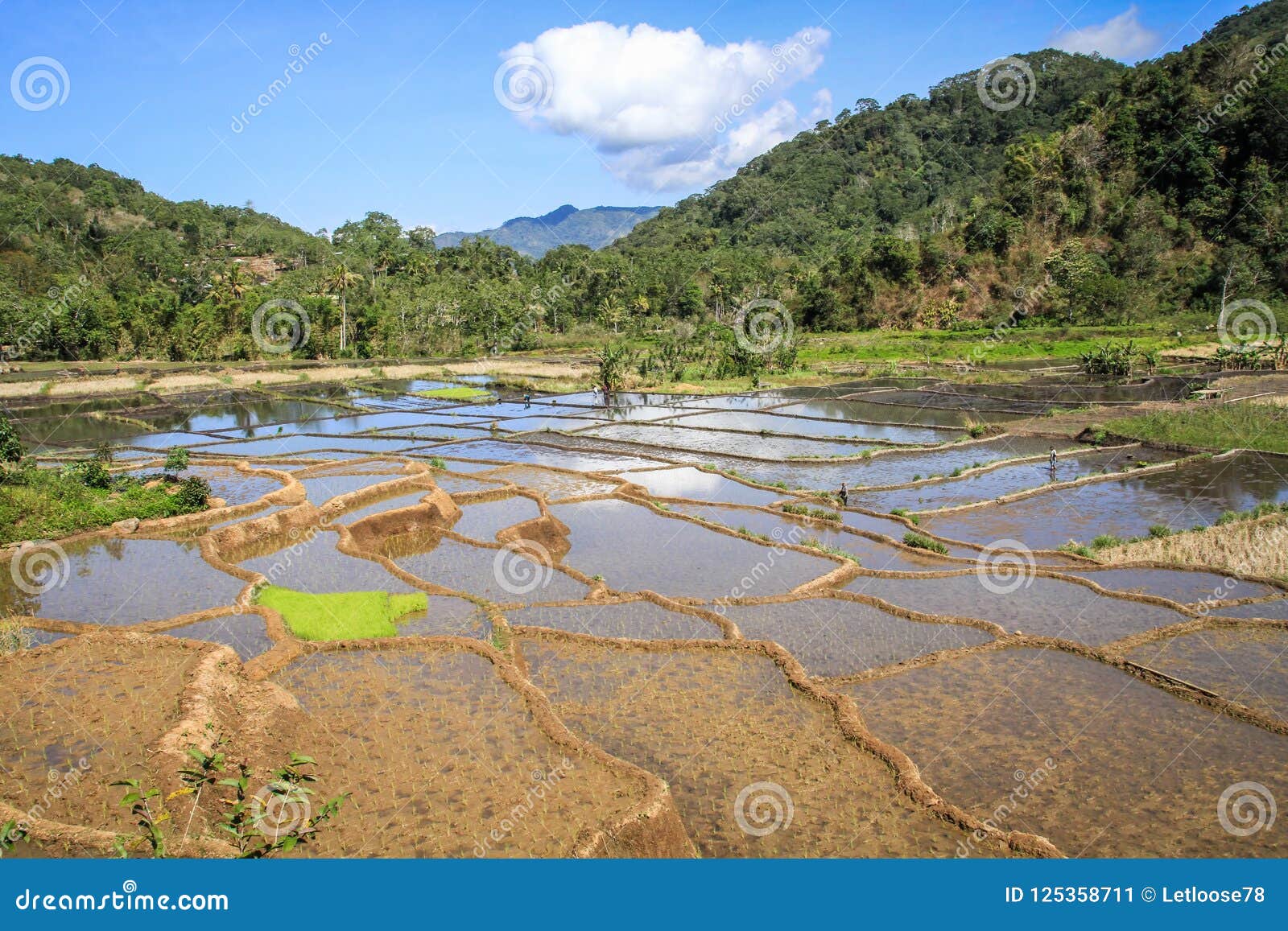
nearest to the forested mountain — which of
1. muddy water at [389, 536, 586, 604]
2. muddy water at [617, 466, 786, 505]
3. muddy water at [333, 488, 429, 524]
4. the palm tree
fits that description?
the palm tree

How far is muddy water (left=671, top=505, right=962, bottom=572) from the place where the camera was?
13.9m

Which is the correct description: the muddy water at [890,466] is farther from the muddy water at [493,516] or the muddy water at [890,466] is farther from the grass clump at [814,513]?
the muddy water at [493,516]

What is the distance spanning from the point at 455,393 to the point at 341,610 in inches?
1122

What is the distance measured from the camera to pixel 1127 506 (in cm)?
1731

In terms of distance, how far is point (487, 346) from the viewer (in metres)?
59.0

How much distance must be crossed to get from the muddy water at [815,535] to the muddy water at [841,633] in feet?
7.28

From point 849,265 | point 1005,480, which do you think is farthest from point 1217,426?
point 849,265

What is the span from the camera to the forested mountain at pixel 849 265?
165 ft

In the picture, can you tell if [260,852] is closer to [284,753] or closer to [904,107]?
[284,753]

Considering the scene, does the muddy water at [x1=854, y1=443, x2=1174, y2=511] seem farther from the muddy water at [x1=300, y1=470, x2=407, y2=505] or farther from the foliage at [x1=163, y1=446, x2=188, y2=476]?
the foliage at [x1=163, y1=446, x2=188, y2=476]

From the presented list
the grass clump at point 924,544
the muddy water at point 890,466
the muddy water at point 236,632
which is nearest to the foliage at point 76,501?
the muddy water at point 236,632

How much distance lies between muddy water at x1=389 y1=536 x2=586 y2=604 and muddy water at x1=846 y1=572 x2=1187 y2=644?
4.67 m

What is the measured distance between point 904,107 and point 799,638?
395 ft

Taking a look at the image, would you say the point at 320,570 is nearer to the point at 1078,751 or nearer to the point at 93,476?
the point at 93,476
